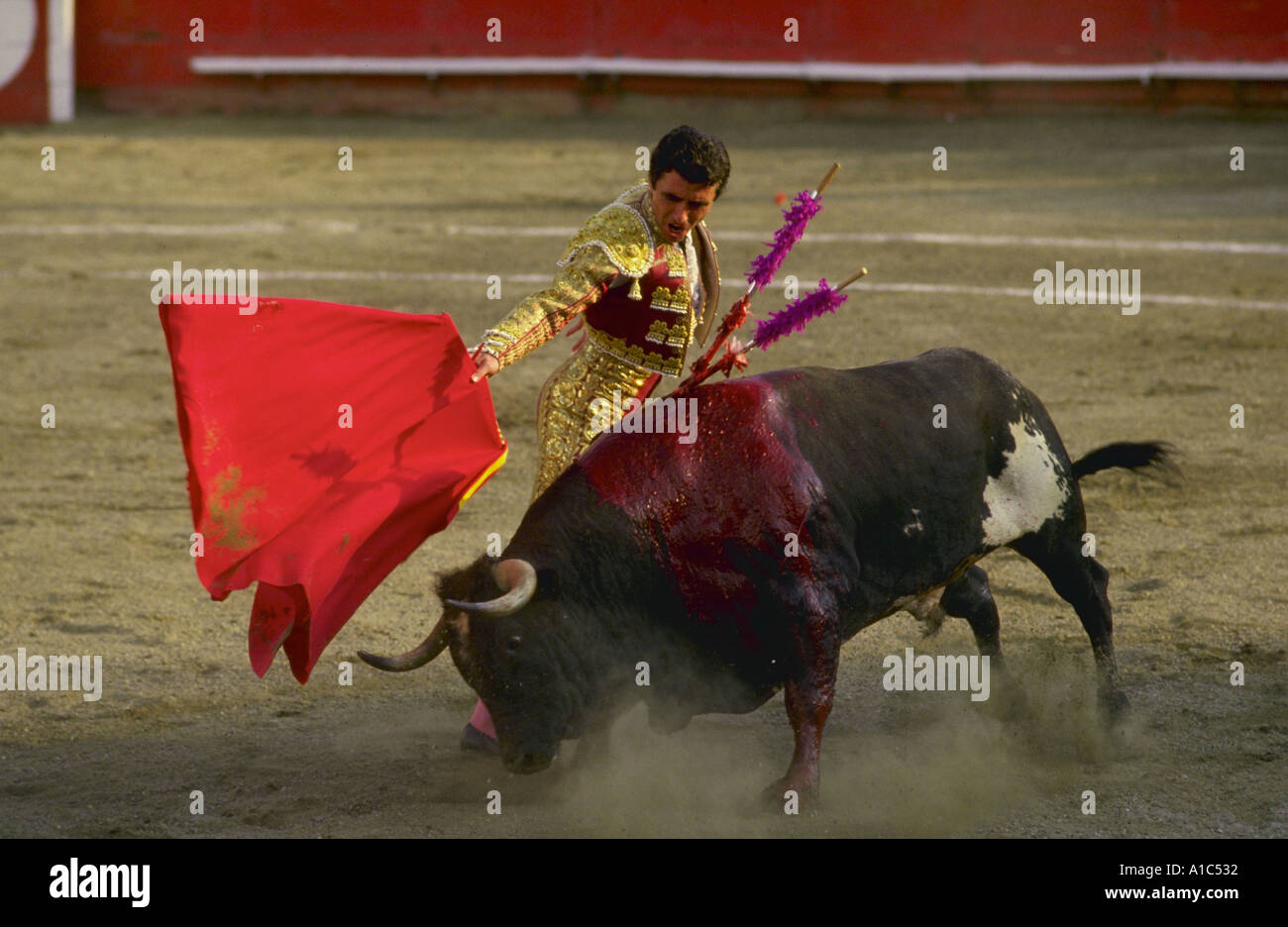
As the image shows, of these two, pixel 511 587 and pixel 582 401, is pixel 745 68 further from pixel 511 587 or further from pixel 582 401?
pixel 511 587

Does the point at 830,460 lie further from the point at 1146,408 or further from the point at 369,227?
the point at 369,227

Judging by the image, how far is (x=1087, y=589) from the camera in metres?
4.05

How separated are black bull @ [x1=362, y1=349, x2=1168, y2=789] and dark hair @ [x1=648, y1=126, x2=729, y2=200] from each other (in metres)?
0.46

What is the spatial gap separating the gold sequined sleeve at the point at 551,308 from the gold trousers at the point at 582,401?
0.73 feet

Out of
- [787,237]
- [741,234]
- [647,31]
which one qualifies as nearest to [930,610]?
[787,237]

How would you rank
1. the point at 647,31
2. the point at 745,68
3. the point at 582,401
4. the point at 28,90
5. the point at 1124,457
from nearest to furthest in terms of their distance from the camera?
the point at 582,401, the point at 1124,457, the point at 28,90, the point at 745,68, the point at 647,31

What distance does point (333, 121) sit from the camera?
13766mm

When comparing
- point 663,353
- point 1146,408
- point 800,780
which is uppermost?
point 663,353

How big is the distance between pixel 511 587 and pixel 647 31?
10920 mm

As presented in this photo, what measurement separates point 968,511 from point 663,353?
2.50 ft

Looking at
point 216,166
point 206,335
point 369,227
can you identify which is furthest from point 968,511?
point 216,166

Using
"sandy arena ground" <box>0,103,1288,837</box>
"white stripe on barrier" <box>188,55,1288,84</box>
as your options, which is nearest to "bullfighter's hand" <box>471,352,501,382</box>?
"sandy arena ground" <box>0,103,1288,837</box>

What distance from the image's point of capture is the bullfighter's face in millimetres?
3629

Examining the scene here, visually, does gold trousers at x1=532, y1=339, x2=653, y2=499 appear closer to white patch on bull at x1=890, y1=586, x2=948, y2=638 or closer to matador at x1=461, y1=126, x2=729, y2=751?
matador at x1=461, y1=126, x2=729, y2=751
